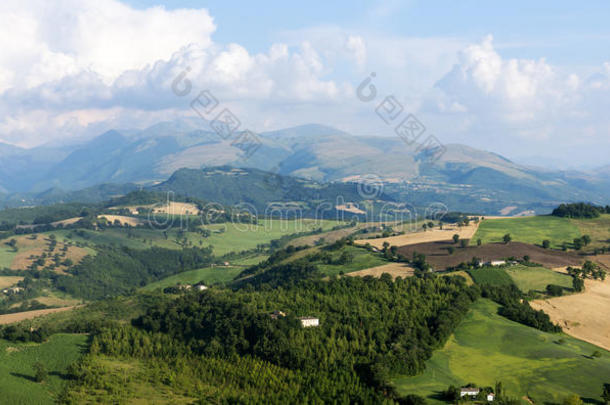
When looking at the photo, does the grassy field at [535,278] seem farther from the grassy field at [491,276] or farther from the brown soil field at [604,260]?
the brown soil field at [604,260]

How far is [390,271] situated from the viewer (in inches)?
6083

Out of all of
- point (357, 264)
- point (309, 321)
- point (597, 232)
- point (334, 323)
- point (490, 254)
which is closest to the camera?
point (334, 323)

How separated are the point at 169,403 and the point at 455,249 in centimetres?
12034

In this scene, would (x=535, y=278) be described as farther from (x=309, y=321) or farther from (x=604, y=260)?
(x=309, y=321)

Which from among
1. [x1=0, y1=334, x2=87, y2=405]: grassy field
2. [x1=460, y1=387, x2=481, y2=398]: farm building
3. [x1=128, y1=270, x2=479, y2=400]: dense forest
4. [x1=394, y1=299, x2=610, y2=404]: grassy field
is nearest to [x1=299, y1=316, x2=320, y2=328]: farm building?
[x1=128, y1=270, x2=479, y2=400]: dense forest

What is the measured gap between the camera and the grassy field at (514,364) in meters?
79.4

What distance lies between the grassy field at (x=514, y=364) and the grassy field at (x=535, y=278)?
2811 cm

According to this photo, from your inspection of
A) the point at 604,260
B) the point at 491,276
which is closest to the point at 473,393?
the point at 491,276

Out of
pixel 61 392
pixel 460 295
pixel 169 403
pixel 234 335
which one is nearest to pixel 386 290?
pixel 460 295

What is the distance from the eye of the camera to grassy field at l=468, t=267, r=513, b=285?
136 meters

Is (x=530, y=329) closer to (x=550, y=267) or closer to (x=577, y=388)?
(x=577, y=388)

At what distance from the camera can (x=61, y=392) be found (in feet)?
280

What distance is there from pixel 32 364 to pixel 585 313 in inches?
4488

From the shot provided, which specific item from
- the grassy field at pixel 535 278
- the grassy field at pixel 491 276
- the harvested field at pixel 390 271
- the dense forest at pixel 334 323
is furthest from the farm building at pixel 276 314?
the grassy field at pixel 535 278
